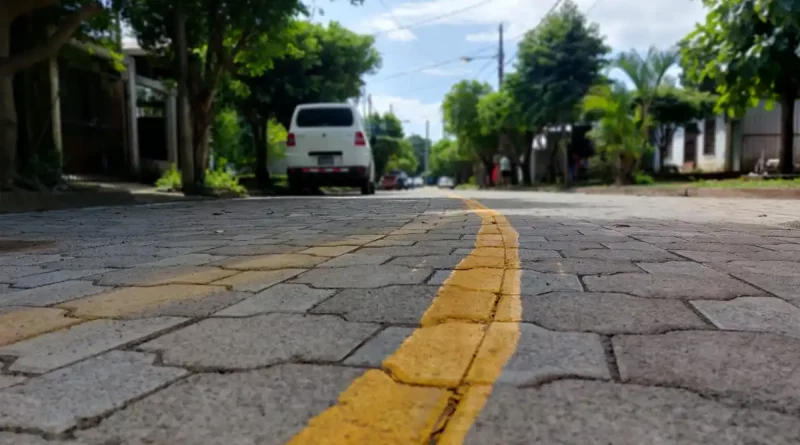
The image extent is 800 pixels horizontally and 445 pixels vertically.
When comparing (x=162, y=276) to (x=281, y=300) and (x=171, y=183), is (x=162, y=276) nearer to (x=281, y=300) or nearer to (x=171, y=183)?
(x=281, y=300)

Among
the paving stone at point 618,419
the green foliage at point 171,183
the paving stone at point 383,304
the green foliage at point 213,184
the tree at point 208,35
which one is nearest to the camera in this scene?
the paving stone at point 618,419

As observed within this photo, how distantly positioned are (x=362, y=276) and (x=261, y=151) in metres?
20.5

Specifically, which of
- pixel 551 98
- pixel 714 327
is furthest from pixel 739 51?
pixel 551 98

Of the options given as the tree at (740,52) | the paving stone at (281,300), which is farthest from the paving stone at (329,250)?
the tree at (740,52)

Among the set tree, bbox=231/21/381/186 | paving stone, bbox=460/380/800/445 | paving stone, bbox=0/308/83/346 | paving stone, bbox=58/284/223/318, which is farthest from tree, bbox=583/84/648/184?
paving stone, bbox=460/380/800/445

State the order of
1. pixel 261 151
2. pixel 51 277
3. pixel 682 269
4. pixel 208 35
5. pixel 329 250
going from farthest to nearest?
pixel 261 151 → pixel 208 35 → pixel 329 250 → pixel 51 277 → pixel 682 269

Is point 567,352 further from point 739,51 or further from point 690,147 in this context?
point 690,147

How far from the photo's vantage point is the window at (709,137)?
90.8 ft

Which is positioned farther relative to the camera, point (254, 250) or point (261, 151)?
point (261, 151)

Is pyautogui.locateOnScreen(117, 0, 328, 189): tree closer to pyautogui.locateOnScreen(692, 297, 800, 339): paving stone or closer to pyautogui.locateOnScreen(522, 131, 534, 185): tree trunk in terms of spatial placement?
pyautogui.locateOnScreen(692, 297, 800, 339): paving stone

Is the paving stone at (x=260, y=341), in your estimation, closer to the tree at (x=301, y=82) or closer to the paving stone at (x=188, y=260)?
the paving stone at (x=188, y=260)

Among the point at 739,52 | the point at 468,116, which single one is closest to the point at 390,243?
the point at 739,52

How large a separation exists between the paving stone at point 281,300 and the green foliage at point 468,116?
3756 centimetres

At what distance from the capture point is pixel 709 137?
28250mm
